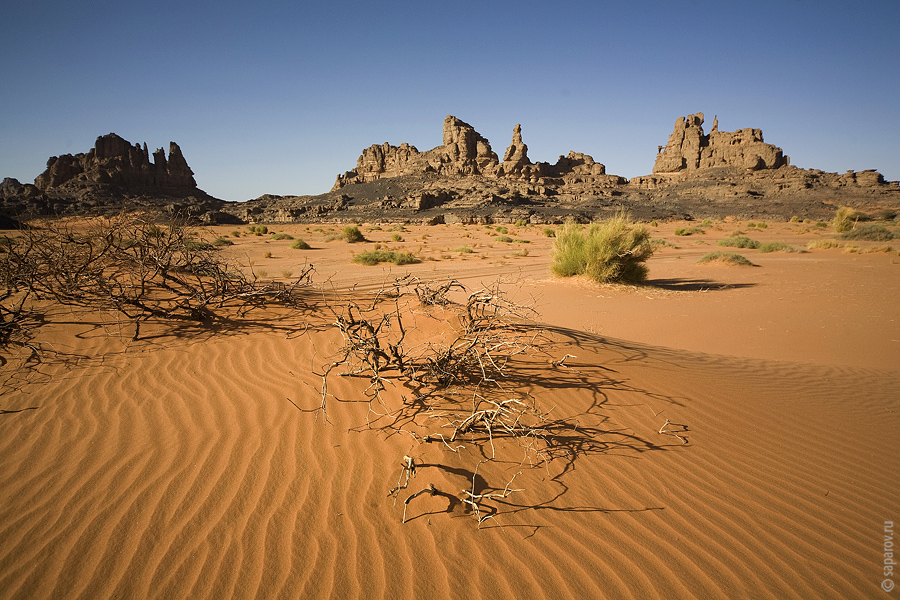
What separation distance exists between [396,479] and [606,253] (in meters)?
10.7

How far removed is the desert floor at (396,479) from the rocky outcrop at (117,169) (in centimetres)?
9420

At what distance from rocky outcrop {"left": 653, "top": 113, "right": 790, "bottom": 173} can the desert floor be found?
107 meters

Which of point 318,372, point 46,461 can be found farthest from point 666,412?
point 46,461

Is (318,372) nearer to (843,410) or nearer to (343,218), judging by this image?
(843,410)

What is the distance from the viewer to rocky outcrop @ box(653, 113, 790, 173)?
87125 mm

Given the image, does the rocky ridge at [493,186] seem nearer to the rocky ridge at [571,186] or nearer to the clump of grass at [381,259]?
the rocky ridge at [571,186]

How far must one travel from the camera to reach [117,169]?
81.2 metres

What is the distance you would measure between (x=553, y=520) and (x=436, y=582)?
0.74 m

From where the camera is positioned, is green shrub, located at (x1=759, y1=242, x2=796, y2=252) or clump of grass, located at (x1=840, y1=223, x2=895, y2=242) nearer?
green shrub, located at (x1=759, y1=242, x2=796, y2=252)

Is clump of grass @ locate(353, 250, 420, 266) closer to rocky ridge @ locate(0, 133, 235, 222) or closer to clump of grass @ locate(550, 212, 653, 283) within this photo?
clump of grass @ locate(550, 212, 653, 283)

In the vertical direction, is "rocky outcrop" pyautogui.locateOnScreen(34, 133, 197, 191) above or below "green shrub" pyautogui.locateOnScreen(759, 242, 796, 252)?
above

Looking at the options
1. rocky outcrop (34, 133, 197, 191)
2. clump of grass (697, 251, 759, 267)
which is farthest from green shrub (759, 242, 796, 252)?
rocky outcrop (34, 133, 197, 191)

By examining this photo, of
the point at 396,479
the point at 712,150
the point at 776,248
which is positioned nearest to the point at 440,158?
the point at 712,150

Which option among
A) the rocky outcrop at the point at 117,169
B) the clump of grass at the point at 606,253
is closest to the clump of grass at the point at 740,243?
the clump of grass at the point at 606,253
